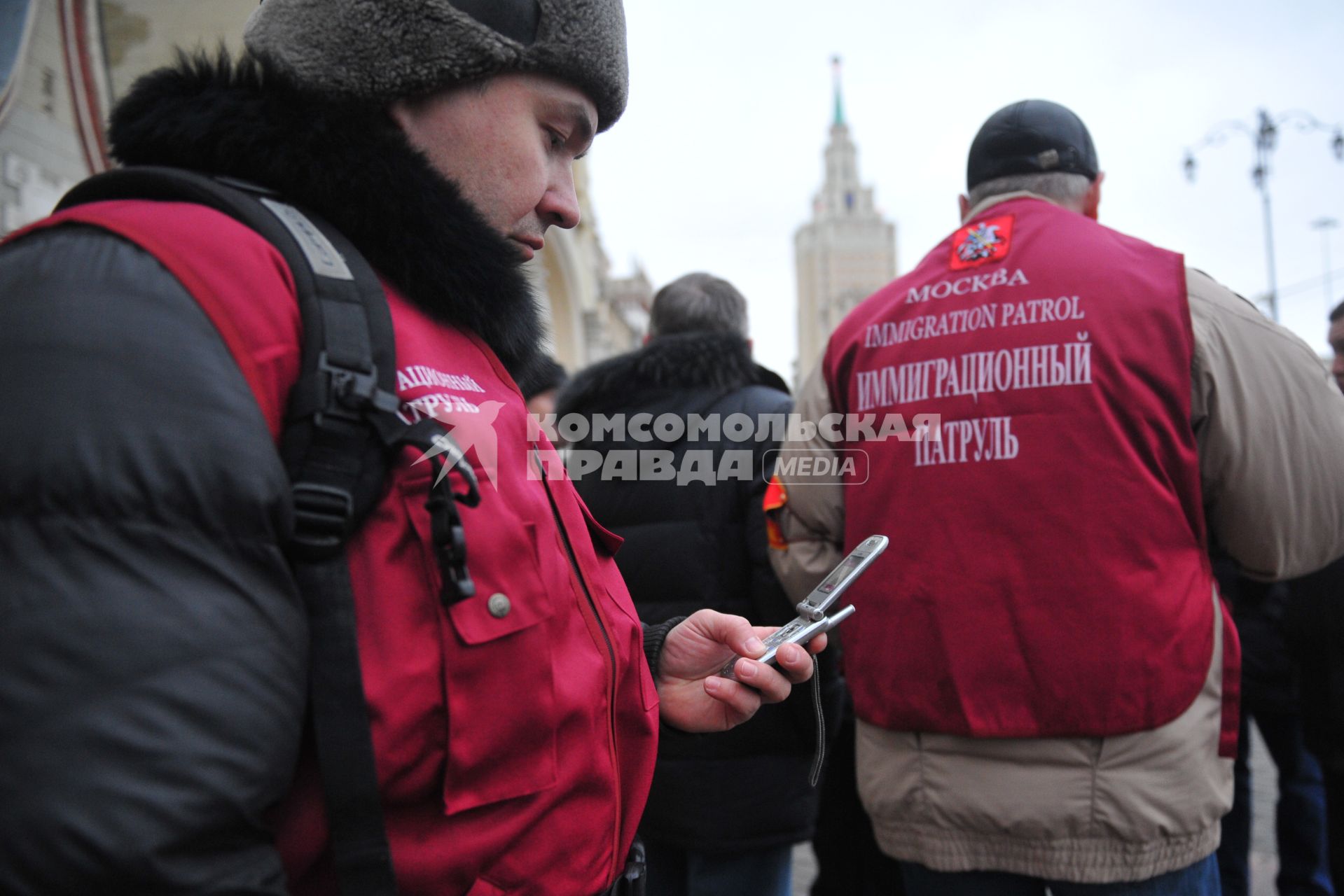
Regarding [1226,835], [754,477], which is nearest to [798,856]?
[1226,835]

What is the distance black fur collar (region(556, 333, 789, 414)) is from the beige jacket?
1.22 m

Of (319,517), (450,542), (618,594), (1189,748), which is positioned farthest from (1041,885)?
(319,517)

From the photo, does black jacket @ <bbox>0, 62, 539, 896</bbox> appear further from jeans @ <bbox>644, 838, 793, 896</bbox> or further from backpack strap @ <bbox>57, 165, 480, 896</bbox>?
jeans @ <bbox>644, 838, 793, 896</bbox>

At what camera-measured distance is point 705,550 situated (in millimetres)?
2600

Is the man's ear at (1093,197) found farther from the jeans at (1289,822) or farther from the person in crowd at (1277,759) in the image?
the jeans at (1289,822)

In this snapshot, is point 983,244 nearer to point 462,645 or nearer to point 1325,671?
point 462,645

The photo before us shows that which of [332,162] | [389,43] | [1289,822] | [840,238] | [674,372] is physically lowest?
[1289,822]

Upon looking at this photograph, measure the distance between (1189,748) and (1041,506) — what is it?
522 mm

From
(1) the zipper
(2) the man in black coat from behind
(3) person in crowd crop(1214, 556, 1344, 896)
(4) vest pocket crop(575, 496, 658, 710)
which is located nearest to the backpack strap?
(1) the zipper

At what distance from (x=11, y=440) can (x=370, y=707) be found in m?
0.35

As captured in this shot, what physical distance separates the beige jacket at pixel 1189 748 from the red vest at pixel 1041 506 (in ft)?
0.18

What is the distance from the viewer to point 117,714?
0.65m

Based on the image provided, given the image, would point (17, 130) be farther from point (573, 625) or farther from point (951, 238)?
point (573, 625)

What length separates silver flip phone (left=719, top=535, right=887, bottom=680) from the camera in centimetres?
132
